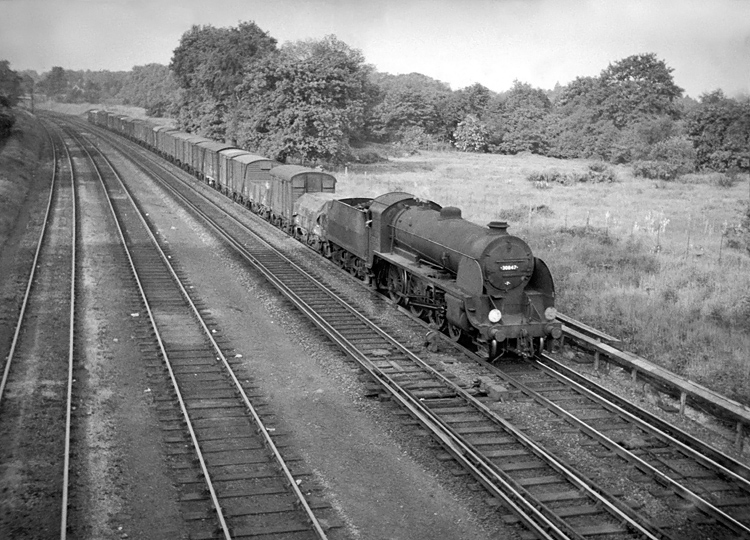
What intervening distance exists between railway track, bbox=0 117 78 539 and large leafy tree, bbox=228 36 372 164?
27.0 meters

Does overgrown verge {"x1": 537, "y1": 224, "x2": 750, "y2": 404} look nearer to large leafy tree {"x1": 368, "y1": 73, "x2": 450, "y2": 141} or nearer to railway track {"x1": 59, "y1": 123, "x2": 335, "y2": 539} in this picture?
railway track {"x1": 59, "y1": 123, "x2": 335, "y2": 539}

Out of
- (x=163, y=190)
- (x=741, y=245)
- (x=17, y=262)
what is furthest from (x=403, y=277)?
(x=163, y=190)

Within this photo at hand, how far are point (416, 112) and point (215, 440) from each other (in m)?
69.8

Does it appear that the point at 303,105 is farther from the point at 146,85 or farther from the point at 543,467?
the point at 146,85

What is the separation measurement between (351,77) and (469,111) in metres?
35.3

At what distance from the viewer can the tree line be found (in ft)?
155

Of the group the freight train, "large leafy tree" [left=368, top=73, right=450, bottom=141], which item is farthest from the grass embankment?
"large leafy tree" [left=368, top=73, right=450, bottom=141]

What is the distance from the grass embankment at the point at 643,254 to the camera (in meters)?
14.8

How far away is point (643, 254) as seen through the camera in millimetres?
22719

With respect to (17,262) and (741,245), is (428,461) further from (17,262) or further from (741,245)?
(741,245)

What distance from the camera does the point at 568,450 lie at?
10602mm

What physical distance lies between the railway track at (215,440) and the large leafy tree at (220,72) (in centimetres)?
4313

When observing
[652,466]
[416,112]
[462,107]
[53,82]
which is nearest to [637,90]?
[462,107]

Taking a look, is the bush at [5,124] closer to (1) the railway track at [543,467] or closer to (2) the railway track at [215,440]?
(2) the railway track at [215,440]
